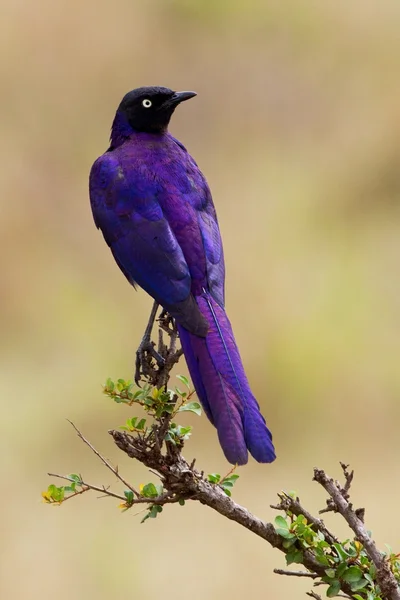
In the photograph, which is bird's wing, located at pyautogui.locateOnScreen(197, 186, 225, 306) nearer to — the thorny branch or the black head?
the black head

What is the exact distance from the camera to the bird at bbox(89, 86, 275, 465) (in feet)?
8.97

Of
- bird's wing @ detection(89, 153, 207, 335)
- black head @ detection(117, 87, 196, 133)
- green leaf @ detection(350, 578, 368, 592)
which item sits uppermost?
black head @ detection(117, 87, 196, 133)

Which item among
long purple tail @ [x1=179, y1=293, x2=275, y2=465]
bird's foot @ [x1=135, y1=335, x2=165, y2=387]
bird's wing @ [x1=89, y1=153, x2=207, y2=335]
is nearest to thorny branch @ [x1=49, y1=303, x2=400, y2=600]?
long purple tail @ [x1=179, y1=293, x2=275, y2=465]

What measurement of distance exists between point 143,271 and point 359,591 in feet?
4.23

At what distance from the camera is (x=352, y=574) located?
7.97ft

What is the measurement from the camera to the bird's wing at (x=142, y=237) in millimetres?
3178

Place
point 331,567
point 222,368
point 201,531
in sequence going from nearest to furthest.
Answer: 1. point 331,567
2. point 222,368
3. point 201,531

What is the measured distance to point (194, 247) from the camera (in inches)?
132

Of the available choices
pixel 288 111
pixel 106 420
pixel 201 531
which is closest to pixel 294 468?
pixel 201 531

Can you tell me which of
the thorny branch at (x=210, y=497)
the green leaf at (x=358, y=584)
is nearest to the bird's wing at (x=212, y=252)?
the thorny branch at (x=210, y=497)

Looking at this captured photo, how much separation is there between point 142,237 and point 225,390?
2.73 ft

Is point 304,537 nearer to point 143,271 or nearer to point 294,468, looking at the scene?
point 143,271

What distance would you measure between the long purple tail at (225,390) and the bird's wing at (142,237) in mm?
55

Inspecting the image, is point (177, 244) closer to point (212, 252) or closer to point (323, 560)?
point (212, 252)
